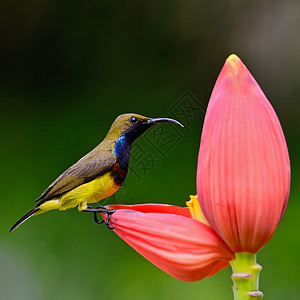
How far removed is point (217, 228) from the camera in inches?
14.2

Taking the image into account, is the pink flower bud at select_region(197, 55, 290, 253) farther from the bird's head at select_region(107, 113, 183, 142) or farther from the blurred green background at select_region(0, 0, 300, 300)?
the blurred green background at select_region(0, 0, 300, 300)

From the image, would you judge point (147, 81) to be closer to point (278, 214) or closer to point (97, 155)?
point (97, 155)

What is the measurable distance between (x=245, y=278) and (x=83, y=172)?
189mm

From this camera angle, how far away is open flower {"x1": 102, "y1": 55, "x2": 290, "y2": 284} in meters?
0.35

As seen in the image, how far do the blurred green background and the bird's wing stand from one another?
375 mm

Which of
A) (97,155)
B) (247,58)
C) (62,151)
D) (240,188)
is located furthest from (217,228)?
(247,58)

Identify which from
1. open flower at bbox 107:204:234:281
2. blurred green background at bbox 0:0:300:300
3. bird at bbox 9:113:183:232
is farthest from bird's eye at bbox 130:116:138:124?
blurred green background at bbox 0:0:300:300

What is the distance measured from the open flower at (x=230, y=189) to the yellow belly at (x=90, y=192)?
0.09 metres

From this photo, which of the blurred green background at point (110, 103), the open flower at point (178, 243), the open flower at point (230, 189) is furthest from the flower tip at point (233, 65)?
the blurred green background at point (110, 103)

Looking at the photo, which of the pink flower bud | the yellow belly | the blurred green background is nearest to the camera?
the pink flower bud

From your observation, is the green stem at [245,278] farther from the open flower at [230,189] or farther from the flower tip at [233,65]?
the flower tip at [233,65]

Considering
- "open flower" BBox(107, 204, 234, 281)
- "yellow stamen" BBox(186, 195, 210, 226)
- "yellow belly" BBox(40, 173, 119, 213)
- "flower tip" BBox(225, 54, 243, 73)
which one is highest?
"flower tip" BBox(225, 54, 243, 73)

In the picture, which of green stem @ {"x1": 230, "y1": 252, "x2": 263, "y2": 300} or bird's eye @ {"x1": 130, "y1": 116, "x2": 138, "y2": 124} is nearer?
green stem @ {"x1": 230, "y1": 252, "x2": 263, "y2": 300}

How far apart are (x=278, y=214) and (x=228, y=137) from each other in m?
0.06
